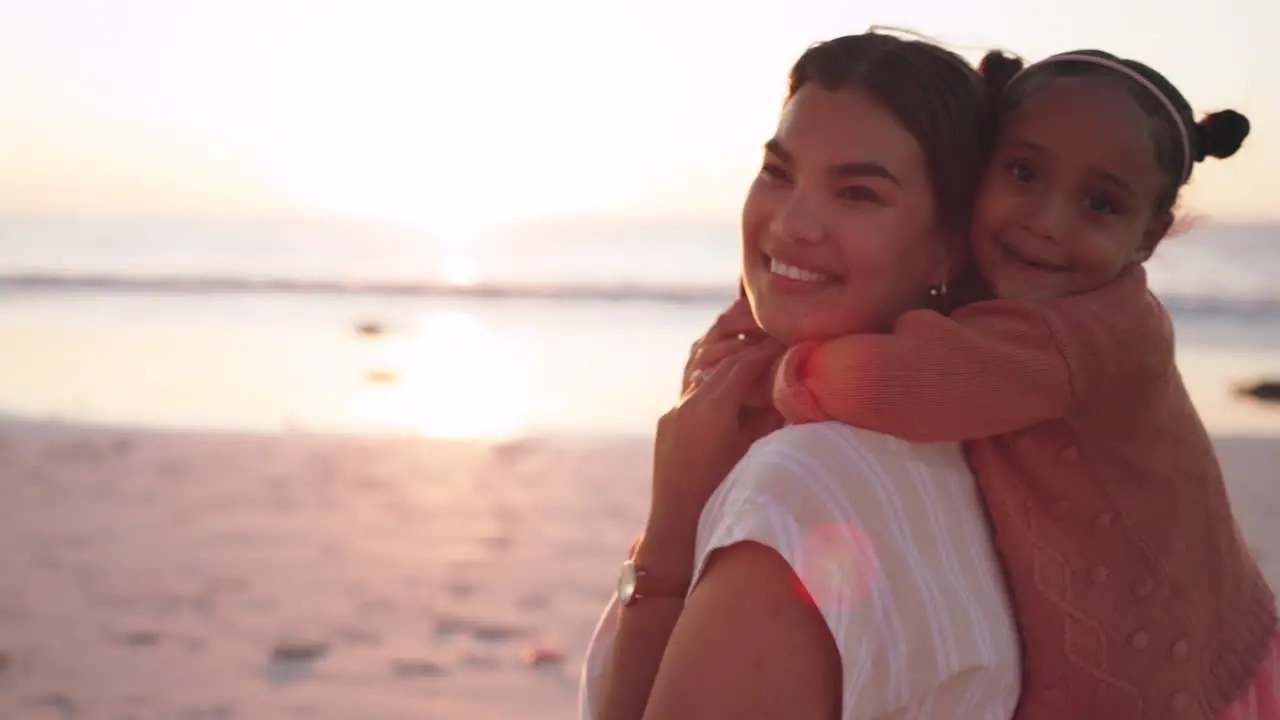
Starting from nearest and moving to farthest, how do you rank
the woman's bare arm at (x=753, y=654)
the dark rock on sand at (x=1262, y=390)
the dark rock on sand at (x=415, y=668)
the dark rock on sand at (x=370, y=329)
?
the woman's bare arm at (x=753, y=654) < the dark rock on sand at (x=415, y=668) < the dark rock on sand at (x=1262, y=390) < the dark rock on sand at (x=370, y=329)

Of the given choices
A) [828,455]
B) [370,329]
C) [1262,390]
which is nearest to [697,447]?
[828,455]

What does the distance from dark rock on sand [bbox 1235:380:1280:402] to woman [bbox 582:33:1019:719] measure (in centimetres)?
967

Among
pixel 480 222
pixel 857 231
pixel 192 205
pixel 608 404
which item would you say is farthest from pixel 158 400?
pixel 192 205

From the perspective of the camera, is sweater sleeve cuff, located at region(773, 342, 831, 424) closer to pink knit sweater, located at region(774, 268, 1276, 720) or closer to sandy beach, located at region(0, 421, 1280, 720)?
pink knit sweater, located at region(774, 268, 1276, 720)

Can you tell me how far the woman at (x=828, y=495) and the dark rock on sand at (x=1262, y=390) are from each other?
9.67m

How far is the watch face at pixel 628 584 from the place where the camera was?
5.45ft

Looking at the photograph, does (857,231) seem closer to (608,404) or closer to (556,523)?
(556,523)

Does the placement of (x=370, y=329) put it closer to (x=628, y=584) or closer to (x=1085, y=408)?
(x=628, y=584)

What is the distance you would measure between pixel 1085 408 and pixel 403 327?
46.4ft

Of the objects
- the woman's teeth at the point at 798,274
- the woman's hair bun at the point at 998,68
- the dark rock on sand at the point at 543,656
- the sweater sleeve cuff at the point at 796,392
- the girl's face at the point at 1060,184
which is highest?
the woman's hair bun at the point at 998,68

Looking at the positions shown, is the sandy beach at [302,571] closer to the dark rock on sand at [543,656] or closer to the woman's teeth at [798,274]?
the dark rock on sand at [543,656]

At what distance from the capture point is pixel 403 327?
15227 mm

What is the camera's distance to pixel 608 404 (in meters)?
9.94

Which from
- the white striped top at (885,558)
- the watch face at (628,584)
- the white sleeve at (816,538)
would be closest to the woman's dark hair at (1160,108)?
the white striped top at (885,558)
